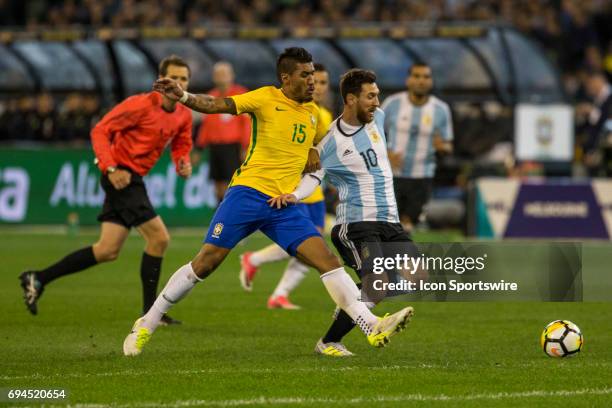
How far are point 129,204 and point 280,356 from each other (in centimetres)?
250

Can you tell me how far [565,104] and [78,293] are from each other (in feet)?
40.8

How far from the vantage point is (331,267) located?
9680mm

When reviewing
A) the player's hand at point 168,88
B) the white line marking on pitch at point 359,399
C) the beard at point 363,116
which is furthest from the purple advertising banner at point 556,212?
the white line marking on pitch at point 359,399

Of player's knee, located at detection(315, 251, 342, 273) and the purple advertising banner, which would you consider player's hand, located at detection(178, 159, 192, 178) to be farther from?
the purple advertising banner

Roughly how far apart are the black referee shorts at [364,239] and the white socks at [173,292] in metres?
1.07

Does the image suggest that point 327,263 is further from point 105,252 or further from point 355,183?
point 105,252

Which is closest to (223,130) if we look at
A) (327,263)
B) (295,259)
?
(295,259)

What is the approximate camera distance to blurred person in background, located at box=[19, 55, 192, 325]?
459 inches

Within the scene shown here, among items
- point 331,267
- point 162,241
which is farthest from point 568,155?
point 331,267

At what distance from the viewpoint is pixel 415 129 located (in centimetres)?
1511

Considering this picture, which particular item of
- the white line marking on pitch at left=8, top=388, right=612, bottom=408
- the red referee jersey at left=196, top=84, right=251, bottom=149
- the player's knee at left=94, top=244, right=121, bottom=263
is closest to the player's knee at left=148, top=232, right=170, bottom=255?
the player's knee at left=94, top=244, right=121, bottom=263

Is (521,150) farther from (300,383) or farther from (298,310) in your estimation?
(300,383)

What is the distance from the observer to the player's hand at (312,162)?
394 inches

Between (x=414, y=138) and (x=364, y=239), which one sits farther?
(x=414, y=138)
